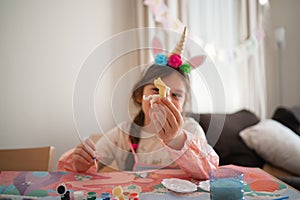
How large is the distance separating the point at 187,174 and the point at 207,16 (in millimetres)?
1601

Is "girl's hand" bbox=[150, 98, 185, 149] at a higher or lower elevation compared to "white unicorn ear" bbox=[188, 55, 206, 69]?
lower

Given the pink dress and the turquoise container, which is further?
the pink dress

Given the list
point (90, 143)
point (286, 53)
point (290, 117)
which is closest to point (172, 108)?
point (90, 143)

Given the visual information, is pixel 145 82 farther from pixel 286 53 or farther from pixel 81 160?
pixel 286 53

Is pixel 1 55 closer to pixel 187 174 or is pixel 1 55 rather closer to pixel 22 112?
pixel 22 112

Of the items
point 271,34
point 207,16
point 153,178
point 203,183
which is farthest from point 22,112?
point 271,34

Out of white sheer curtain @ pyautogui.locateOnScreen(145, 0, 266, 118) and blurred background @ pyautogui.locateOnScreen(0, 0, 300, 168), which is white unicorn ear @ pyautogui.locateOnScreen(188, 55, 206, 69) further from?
white sheer curtain @ pyautogui.locateOnScreen(145, 0, 266, 118)

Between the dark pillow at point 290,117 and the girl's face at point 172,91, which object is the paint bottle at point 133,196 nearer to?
the girl's face at point 172,91

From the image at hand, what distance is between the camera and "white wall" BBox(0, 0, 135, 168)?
51.3 inches

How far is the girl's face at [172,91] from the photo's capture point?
0.82m

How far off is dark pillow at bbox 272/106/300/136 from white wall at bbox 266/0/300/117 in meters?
0.78

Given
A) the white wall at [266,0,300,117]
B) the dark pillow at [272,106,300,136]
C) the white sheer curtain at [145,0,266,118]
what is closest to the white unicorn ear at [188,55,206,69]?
the dark pillow at [272,106,300,136]

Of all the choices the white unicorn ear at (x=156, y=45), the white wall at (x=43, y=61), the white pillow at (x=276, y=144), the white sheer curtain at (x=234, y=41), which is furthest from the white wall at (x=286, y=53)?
the white unicorn ear at (x=156, y=45)

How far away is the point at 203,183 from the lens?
31.9 inches
